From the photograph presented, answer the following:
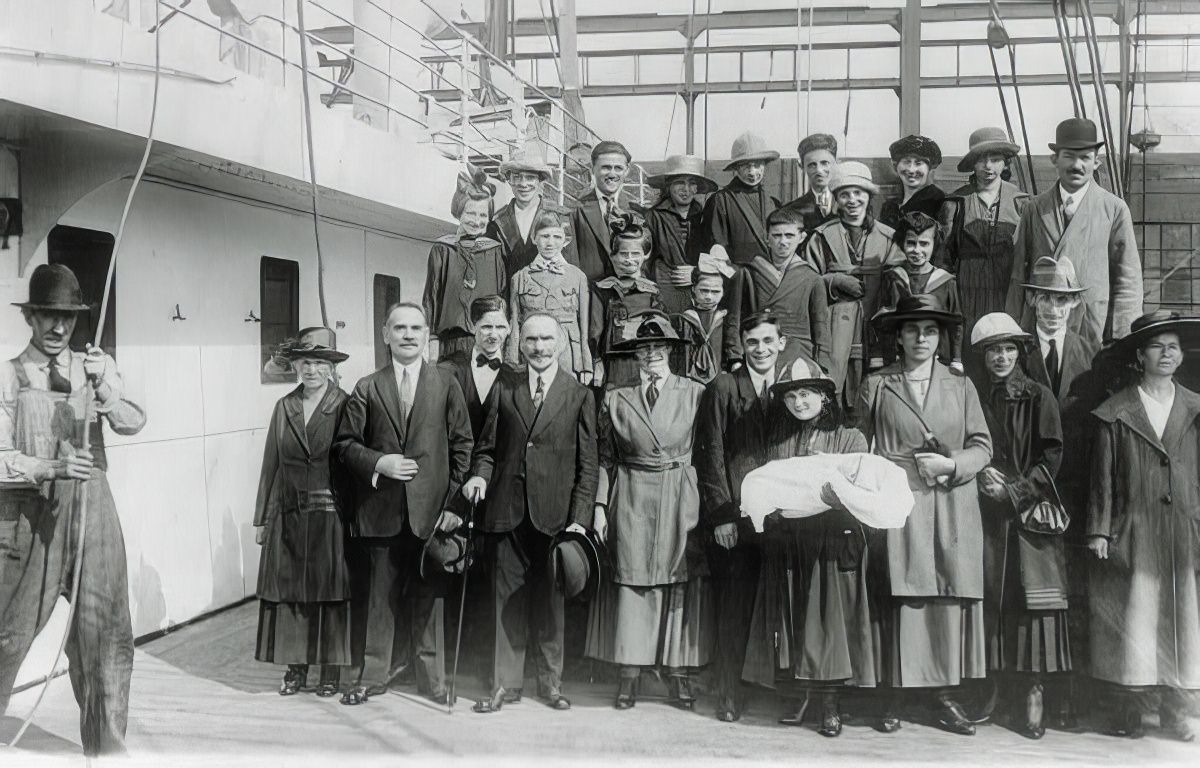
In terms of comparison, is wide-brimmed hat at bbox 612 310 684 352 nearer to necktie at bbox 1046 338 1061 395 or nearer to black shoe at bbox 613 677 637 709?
black shoe at bbox 613 677 637 709

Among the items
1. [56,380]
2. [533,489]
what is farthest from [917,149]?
[56,380]

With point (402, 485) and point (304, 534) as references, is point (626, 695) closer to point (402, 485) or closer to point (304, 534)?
point (402, 485)

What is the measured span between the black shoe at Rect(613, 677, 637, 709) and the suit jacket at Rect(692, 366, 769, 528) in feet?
2.42

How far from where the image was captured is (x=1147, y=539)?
3779 millimetres

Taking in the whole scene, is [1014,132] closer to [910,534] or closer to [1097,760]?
[910,534]

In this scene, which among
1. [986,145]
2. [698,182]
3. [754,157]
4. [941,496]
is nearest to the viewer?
[941,496]

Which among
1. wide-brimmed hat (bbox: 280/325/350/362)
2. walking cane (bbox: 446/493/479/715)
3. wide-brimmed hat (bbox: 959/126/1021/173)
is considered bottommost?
walking cane (bbox: 446/493/479/715)

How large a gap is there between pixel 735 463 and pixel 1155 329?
1755 millimetres

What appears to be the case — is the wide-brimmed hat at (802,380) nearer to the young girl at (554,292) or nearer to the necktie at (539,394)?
the necktie at (539,394)

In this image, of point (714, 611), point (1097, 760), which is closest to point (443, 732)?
point (714, 611)

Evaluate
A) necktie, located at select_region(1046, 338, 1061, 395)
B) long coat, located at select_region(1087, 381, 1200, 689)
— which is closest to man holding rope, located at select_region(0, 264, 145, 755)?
necktie, located at select_region(1046, 338, 1061, 395)

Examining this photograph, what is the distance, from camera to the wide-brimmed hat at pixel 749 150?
4.58 metres

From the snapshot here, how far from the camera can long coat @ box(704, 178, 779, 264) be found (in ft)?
15.1

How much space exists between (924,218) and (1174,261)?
4.80 ft
